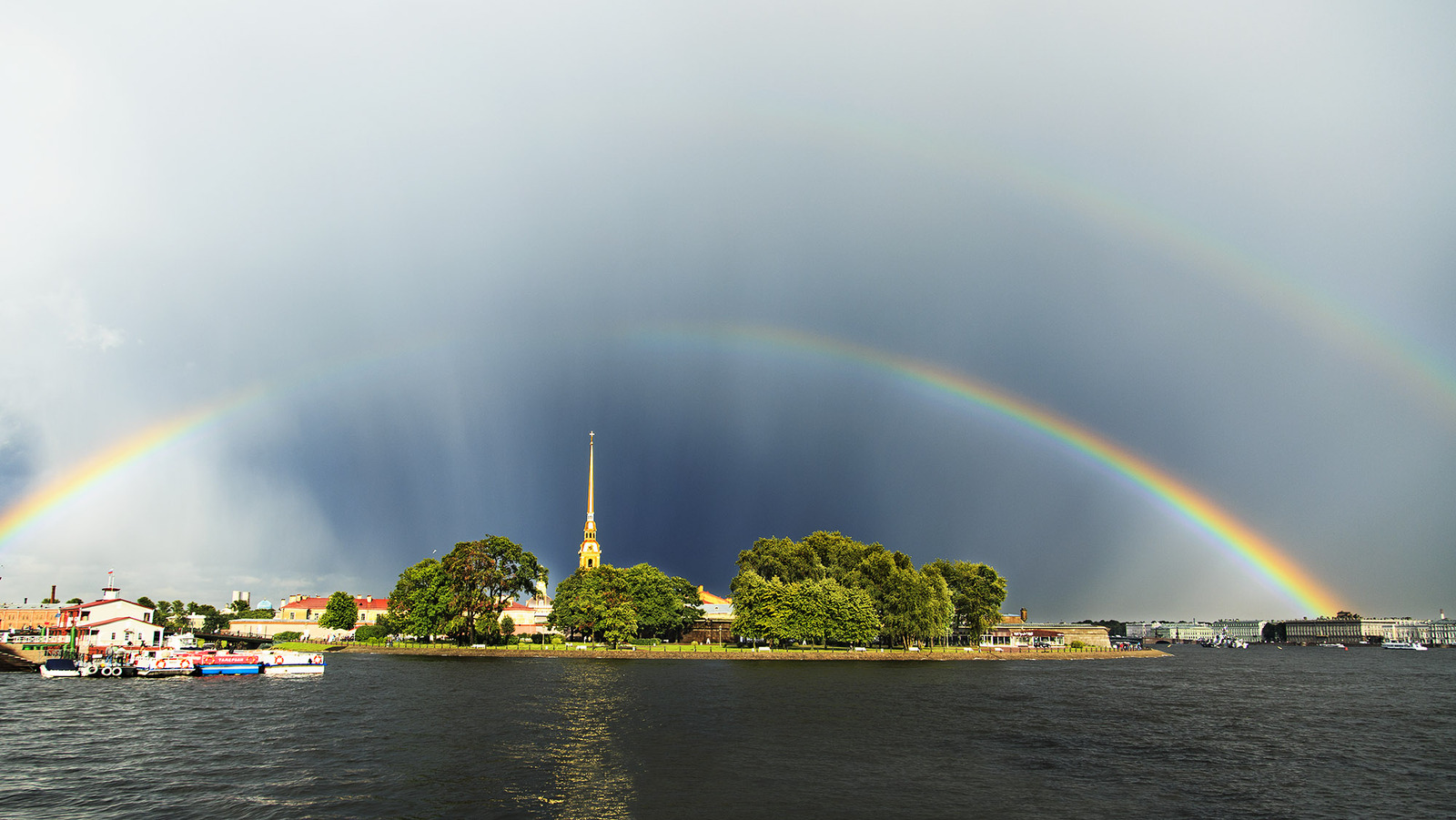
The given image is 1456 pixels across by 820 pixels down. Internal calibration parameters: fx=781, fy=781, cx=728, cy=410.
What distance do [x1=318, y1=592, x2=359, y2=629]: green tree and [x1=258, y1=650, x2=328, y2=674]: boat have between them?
55.6 meters

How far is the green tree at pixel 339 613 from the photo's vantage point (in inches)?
5162

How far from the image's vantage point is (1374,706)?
58.6 metres

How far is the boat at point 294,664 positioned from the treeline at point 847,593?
46053mm

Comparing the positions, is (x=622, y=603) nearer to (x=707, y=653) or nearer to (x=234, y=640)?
(x=707, y=653)

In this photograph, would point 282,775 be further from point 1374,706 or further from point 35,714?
point 1374,706

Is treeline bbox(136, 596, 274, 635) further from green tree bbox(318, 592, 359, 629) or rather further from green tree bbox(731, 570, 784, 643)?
green tree bbox(731, 570, 784, 643)

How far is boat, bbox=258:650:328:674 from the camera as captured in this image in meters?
76.1

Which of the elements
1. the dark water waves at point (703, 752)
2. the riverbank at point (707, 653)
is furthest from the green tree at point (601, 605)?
the dark water waves at point (703, 752)

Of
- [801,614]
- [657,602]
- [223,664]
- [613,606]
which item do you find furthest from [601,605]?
[223,664]

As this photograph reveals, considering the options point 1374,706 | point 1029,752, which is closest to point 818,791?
point 1029,752

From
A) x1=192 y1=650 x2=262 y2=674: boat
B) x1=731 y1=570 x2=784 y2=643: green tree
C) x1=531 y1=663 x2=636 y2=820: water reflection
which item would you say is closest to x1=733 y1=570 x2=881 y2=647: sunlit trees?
x1=731 y1=570 x2=784 y2=643: green tree

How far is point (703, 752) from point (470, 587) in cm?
7597

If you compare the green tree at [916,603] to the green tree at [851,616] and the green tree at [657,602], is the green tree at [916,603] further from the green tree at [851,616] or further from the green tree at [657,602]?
the green tree at [657,602]

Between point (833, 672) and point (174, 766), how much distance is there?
57.6 meters
